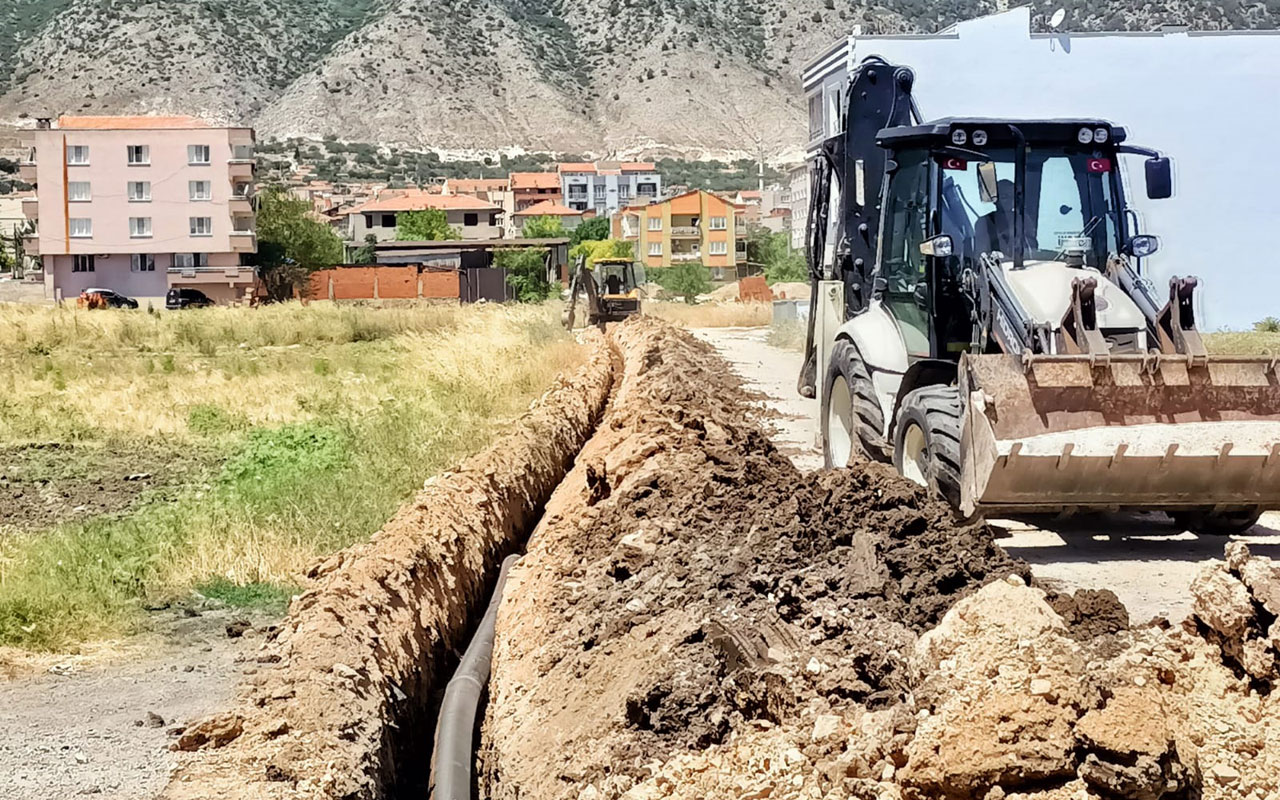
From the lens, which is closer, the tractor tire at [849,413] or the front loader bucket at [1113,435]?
the front loader bucket at [1113,435]

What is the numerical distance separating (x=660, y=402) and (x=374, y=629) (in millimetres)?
8389

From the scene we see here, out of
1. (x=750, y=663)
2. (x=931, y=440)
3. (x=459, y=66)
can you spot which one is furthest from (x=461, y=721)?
(x=459, y=66)

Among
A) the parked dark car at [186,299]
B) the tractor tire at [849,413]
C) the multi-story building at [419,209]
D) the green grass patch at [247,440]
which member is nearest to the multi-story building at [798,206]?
the parked dark car at [186,299]

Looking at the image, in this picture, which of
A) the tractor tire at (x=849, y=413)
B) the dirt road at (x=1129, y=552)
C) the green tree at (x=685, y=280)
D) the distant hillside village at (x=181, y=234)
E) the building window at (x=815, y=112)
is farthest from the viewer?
the green tree at (x=685, y=280)

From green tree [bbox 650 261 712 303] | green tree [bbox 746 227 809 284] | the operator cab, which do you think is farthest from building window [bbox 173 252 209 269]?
the operator cab

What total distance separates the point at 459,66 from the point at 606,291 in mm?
93994

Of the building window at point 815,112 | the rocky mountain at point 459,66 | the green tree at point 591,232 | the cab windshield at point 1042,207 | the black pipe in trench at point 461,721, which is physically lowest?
the black pipe in trench at point 461,721

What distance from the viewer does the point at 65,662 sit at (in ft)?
27.0

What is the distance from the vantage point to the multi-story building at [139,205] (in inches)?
2857

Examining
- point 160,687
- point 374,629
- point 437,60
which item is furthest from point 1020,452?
point 437,60

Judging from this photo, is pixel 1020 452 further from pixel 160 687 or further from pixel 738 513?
pixel 160 687

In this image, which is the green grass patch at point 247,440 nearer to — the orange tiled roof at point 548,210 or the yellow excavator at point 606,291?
the yellow excavator at point 606,291

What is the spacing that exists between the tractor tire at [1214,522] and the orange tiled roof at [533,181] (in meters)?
115

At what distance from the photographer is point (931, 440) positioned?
31.8 ft
